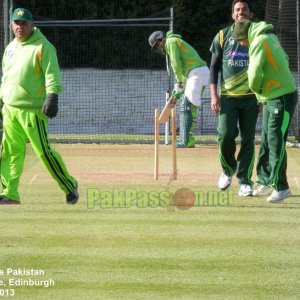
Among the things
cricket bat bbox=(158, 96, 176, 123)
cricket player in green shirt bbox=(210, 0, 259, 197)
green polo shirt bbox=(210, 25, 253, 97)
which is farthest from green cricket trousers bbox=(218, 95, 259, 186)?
cricket bat bbox=(158, 96, 176, 123)

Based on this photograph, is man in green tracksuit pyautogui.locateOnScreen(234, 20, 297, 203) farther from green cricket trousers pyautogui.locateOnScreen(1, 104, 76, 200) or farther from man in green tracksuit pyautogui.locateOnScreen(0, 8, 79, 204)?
green cricket trousers pyautogui.locateOnScreen(1, 104, 76, 200)

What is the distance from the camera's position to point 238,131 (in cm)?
1450

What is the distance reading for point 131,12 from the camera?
41281 mm

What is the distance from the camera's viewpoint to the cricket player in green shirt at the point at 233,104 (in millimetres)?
14195

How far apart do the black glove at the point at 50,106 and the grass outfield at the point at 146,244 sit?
1041mm

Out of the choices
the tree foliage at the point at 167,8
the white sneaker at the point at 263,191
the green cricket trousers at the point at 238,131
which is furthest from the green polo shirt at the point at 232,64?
the tree foliage at the point at 167,8

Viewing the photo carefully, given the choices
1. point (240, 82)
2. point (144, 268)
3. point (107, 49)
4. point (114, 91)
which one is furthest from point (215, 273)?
point (114, 91)

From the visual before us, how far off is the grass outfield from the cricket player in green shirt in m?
0.42

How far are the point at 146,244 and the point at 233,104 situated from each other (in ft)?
→ 11.3

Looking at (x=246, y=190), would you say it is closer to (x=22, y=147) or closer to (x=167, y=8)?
(x=22, y=147)

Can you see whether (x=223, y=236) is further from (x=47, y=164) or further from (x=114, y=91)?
(x=114, y=91)

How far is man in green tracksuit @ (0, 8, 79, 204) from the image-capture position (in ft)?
43.3

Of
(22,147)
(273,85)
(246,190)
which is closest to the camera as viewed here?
(22,147)

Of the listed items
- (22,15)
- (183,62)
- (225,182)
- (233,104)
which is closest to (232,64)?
(233,104)
